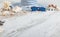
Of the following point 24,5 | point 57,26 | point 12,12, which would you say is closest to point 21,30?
point 57,26

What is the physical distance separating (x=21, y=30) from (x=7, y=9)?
0.42 m

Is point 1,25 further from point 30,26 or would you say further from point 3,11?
point 3,11

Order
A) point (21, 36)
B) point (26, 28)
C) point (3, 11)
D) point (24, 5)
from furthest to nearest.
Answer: point (24, 5), point (3, 11), point (26, 28), point (21, 36)

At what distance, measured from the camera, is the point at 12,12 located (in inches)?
43.0

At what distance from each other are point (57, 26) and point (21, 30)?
22 centimetres

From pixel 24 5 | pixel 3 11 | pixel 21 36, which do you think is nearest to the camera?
pixel 21 36

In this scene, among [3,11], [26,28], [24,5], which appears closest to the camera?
[26,28]

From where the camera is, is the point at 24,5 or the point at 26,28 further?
the point at 24,5

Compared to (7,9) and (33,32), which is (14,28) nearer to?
(33,32)

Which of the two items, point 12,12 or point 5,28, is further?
point 12,12

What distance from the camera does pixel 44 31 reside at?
2.34ft

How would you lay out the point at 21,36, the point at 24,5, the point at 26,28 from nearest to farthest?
the point at 21,36 → the point at 26,28 → the point at 24,5

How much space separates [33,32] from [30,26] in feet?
0.30

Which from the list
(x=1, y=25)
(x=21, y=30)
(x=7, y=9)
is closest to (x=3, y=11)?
(x=7, y=9)
